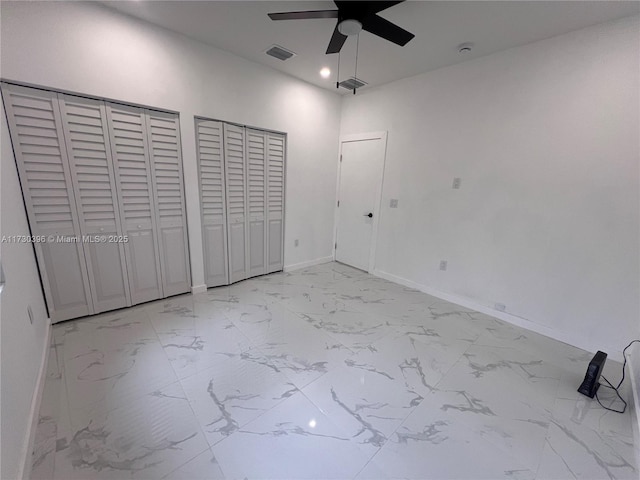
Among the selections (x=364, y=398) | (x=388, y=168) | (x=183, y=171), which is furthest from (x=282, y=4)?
(x=364, y=398)

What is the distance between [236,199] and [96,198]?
4.35 ft

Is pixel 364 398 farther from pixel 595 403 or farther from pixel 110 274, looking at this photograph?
pixel 110 274

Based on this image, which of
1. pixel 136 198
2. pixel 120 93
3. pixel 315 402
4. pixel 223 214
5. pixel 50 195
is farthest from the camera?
pixel 223 214

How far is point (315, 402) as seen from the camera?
165 cm

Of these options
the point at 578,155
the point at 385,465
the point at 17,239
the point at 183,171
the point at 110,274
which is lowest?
the point at 385,465

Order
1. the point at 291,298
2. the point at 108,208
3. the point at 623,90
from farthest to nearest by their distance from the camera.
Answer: the point at 291,298, the point at 108,208, the point at 623,90

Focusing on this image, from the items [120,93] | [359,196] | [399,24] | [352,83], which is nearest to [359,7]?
[399,24]

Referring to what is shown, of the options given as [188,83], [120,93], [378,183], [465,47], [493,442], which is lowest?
[493,442]

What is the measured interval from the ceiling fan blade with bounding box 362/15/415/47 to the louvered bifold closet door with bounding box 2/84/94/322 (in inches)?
97.2

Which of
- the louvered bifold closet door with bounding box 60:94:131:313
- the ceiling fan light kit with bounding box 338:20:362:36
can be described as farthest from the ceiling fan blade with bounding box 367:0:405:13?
the louvered bifold closet door with bounding box 60:94:131:313

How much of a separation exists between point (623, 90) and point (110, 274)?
465 cm

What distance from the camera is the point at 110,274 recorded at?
2.52 metres

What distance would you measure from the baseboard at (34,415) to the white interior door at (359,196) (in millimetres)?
3479

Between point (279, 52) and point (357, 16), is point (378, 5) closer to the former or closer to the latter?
point (357, 16)
